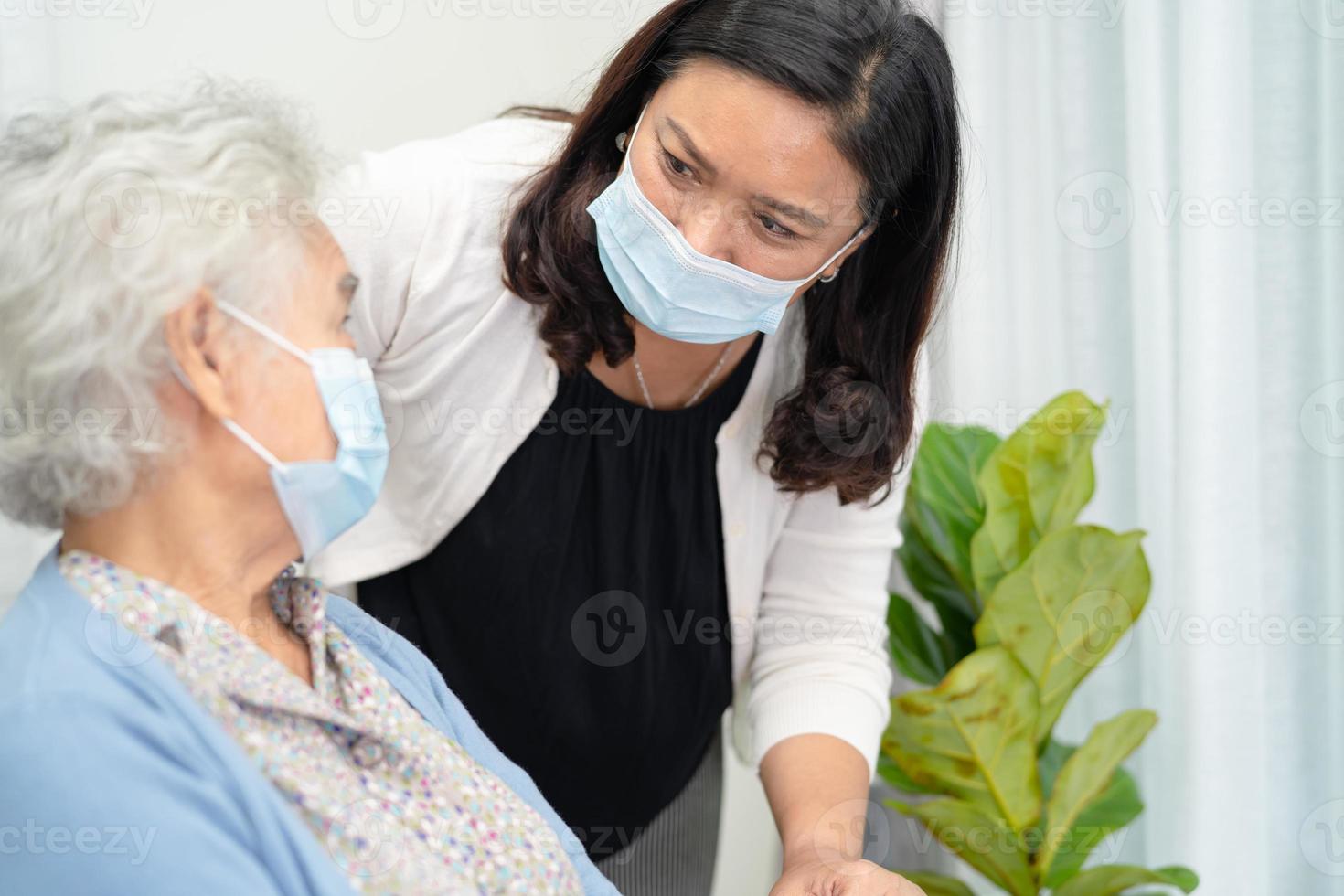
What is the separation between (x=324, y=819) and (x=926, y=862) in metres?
1.82

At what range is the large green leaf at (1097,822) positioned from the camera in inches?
72.0

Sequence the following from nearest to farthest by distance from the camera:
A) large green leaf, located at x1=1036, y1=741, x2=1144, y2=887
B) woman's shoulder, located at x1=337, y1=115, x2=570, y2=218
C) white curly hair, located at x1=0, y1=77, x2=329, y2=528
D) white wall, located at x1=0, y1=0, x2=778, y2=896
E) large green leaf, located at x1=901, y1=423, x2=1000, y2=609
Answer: white curly hair, located at x1=0, y1=77, x2=329, y2=528 < woman's shoulder, located at x1=337, y1=115, x2=570, y2=218 < white wall, located at x1=0, y1=0, x2=778, y2=896 < large green leaf, located at x1=1036, y1=741, x2=1144, y2=887 < large green leaf, located at x1=901, y1=423, x2=1000, y2=609

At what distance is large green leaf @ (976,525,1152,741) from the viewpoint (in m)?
1.71

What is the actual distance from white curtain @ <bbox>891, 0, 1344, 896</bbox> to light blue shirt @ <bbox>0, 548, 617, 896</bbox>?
A: 1.47m

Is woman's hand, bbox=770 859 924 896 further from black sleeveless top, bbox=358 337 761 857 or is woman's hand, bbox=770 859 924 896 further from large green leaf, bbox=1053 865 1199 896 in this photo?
large green leaf, bbox=1053 865 1199 896

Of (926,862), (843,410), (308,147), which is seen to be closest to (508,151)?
(308,147)

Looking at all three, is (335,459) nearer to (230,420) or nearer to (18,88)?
(230,420)

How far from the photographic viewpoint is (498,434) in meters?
1.33

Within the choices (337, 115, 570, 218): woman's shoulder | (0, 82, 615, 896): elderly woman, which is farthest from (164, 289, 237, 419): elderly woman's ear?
(337, 115, 570, 218): woman's shoulder

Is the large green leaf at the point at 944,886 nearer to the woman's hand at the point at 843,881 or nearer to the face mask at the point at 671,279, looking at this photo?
the woman's hand at the point at 843,881

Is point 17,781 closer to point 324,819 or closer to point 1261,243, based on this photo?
point 324,819

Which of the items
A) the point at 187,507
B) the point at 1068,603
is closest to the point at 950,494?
the point at 1068,603

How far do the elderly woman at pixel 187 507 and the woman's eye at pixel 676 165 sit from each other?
357 mm

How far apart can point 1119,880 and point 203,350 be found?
1.56 metres
